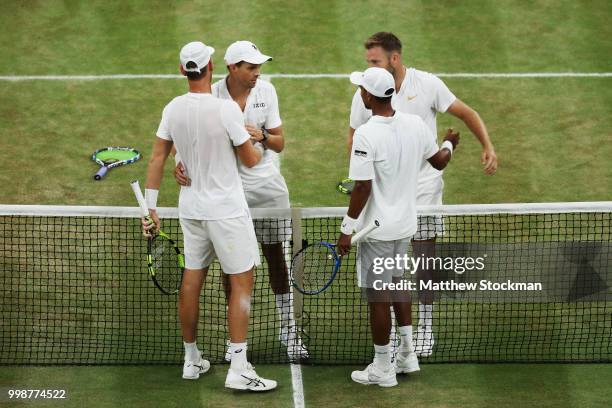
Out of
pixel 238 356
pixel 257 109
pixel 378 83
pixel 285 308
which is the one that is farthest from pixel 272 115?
pixel 238 356

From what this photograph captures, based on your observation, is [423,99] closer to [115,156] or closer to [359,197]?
[359,197]

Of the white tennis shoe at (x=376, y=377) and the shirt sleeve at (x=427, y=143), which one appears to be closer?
the shirt sleeve at (x=427, y=143)

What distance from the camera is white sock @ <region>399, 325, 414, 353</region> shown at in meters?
9.29

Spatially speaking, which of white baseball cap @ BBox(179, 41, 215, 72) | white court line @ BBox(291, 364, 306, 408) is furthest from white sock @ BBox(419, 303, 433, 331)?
white baseball cap @ BBox(179, 41, 215, 72)

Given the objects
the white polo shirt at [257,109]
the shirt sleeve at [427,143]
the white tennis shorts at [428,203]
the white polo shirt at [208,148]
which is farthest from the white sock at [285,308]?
the shirt sleeve at [427,143]

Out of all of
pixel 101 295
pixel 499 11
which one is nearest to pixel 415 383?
pixel 101 295

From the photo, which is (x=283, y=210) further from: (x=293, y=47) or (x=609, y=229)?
(x=293, y=47)

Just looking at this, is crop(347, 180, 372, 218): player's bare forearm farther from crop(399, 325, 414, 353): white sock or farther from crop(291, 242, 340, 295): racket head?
crop(399, 325, 414, 353): white sock

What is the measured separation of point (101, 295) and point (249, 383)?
237cm

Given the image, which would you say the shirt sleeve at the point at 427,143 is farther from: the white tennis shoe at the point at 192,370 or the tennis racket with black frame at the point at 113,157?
the tennis racket with black frame at the point at 113,157

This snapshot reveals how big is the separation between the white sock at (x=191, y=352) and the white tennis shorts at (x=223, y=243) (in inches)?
24.4

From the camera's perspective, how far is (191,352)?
9.23 m

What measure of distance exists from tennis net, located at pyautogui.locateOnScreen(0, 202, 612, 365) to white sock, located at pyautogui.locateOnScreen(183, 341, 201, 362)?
0.40 metres

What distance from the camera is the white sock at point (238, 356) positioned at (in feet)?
29.3
